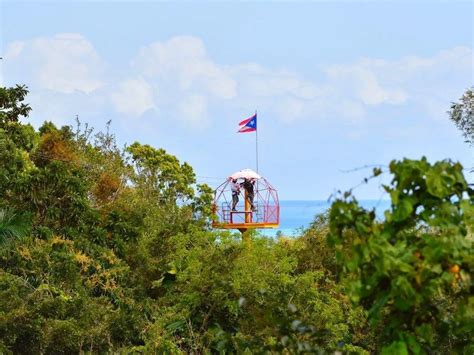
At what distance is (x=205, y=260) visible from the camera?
52.0 ft

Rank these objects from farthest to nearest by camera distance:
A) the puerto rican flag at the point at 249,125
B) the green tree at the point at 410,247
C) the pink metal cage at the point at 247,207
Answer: the puerto rican flag at the point at 249,125, the pink metal cage at the point at 247,207, the green tree at the point at 410,247

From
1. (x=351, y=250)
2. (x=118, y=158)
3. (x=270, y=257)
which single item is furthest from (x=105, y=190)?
(x=351, y=250)

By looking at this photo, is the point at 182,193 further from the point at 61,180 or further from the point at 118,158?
the point at 61,180

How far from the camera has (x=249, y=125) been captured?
3195 cm

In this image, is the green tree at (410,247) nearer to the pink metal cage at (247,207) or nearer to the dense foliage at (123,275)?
the dense foliage at (123,275)

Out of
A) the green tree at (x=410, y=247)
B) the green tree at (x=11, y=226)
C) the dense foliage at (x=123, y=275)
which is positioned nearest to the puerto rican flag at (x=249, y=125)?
the dense foliage at (x=123, y=275)

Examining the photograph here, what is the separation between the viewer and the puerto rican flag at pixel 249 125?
31719 millimetres

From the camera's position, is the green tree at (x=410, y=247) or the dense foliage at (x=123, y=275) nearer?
the green tree at (x=410, y=247)

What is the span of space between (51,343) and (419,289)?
1374 cm

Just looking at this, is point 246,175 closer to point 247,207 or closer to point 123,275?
point 247,207

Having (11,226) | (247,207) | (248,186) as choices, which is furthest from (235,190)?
(11,226)

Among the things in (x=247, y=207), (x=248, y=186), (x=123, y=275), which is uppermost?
(x=248, y=186)

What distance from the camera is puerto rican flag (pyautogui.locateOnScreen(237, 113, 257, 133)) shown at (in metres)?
31.7

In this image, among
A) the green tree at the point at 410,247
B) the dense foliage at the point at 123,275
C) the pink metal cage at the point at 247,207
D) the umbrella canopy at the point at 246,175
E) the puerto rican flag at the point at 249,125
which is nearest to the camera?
the green tree at the point at 410,247
